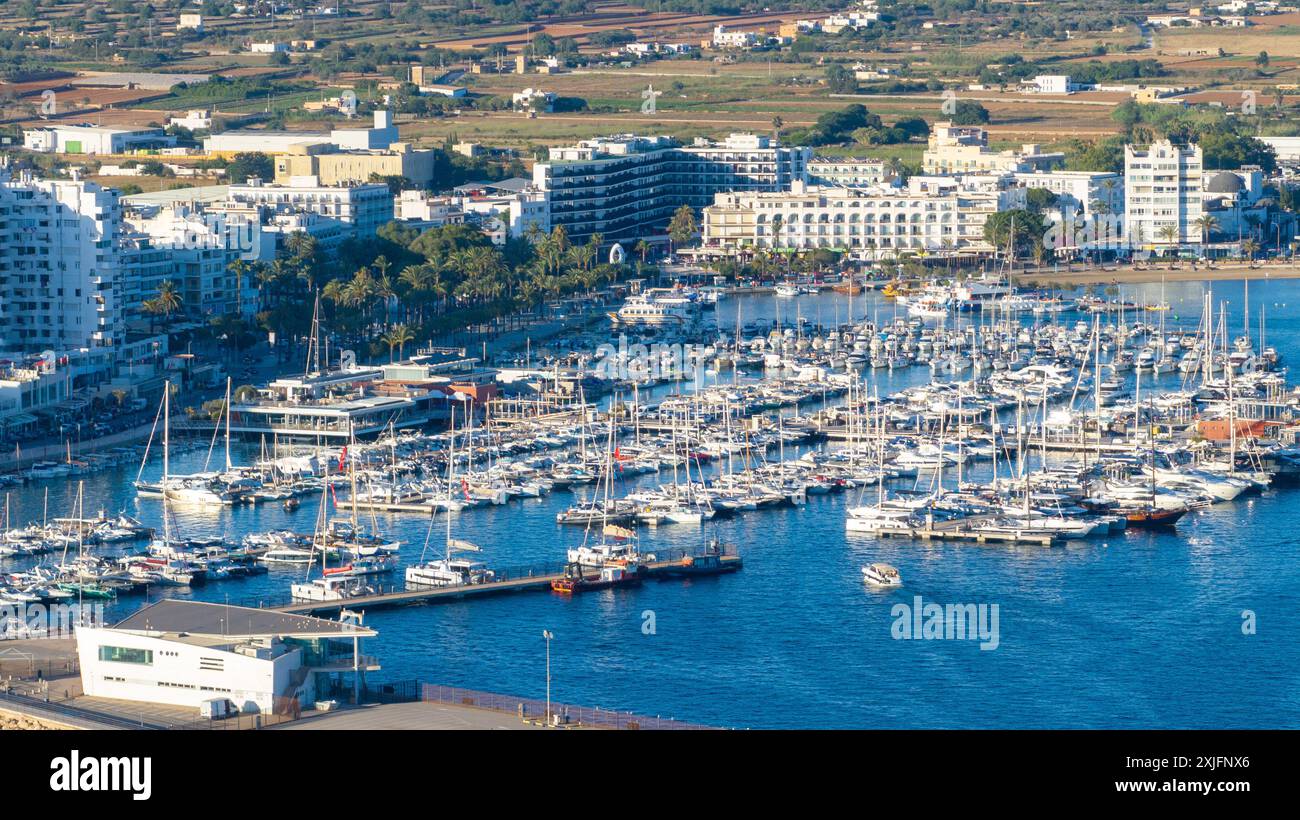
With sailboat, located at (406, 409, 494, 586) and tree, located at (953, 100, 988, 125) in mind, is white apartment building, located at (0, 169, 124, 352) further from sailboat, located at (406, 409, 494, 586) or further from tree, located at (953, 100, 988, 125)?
tree, located at (953, 100, 988, 125)

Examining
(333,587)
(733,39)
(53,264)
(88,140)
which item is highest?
(733,39)

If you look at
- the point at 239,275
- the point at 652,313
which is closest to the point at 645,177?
the point at 652,313

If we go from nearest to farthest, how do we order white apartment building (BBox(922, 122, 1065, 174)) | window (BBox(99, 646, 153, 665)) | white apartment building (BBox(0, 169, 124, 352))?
window (BBox(99, 646, 153, 665))
white apartment building (BBox(0, 169, 124, 352))
white apartment building (BBox(922, 122, 1065, 174))

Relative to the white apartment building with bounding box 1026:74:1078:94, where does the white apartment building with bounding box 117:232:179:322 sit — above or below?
below

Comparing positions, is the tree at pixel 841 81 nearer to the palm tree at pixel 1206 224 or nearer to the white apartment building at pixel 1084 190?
the white apartment building at pixel 1084 190

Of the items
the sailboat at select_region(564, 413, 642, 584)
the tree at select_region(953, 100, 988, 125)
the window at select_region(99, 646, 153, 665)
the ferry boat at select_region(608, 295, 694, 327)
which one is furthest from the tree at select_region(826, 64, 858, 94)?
the window at select_region(99, 646, 153, 665)

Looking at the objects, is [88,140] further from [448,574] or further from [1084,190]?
[448,574]

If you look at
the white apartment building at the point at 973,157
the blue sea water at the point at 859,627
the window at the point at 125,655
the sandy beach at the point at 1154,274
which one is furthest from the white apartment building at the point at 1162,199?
the window at the point at 125,655
